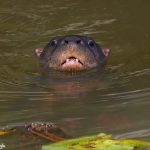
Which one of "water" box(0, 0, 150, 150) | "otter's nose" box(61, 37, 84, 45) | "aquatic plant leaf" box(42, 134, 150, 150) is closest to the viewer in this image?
"aquatic plant leaf" box(42, 134, 150, 150)

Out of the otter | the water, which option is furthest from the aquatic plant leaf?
the otter

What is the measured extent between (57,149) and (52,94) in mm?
2272

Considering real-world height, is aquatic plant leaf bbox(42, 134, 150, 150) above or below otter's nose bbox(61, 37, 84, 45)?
below

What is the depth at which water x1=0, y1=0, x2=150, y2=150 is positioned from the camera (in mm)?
4406

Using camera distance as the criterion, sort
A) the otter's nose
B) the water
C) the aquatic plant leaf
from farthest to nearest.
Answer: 1. the otter's nose
2. the water
3. the aquatic plant leaf

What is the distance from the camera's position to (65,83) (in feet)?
21.1

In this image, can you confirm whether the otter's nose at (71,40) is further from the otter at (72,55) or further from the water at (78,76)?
the water at (78,76)

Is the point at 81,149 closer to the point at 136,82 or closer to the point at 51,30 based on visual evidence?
the point at 136,82

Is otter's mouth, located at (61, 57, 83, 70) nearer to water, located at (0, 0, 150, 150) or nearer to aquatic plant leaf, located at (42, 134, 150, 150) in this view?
water, located at (0, 0, 150, 150)

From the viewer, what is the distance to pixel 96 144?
356cm

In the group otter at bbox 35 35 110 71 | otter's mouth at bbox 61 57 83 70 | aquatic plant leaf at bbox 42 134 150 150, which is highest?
otter at bbox 35 35 110 71

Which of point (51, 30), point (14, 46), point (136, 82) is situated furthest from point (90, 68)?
point (51, 30)

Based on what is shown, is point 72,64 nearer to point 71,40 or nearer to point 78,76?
point 78,76

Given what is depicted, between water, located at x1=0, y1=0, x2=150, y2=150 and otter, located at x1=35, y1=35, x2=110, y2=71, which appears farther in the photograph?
otter, located at x1=35, y1=35, x2=110, y2=71
